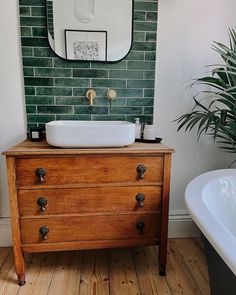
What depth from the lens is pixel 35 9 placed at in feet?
4.83

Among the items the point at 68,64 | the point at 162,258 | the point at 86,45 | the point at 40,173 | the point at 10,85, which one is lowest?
the point at 162,258

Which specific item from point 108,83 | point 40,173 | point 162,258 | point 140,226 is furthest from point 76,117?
point 162,258

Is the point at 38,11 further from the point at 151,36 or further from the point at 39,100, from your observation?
the point at 151,36

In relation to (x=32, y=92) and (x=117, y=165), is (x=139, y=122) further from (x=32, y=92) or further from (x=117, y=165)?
(x=32, y=92)

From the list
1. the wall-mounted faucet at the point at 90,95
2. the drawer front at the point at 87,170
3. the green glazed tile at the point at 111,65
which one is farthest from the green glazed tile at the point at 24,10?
the drawer front at the point at 87,170

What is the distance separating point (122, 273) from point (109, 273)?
8cm

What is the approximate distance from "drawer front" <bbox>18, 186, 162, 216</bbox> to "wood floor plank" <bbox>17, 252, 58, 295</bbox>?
457 mm

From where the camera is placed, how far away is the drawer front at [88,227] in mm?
1284

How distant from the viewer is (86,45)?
5.06ft

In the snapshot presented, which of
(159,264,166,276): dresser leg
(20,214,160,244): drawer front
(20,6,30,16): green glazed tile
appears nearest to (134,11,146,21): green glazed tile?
(20,6,30,16): green glazed tile

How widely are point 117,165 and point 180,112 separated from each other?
0.76 m

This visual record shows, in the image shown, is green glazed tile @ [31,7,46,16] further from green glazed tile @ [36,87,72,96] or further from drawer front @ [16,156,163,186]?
drawer front @ [16,156,163,186]

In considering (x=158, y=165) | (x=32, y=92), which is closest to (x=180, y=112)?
(x=158, y=165)

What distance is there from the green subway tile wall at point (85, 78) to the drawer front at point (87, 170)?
1.56ft
